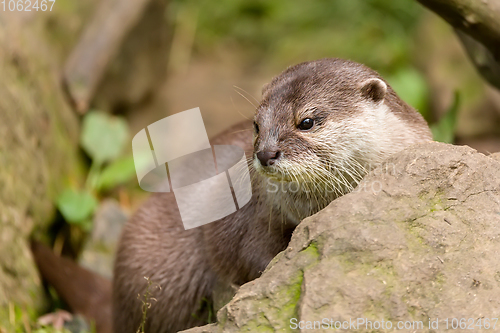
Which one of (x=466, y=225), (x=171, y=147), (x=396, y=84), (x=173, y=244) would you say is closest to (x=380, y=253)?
(x=466, y=225)

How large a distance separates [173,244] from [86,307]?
653mm

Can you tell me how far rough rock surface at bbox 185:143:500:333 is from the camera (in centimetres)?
130

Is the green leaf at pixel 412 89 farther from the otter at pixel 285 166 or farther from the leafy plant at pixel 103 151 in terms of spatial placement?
the otter at pixel 285 166

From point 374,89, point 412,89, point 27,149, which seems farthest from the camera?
point 412,89

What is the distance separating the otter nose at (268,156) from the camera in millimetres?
1582

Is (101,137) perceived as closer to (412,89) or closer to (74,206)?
(74,206)

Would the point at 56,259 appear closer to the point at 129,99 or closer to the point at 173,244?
the point at 173,244

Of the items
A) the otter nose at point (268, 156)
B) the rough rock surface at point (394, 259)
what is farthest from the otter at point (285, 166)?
the rough rock surface at point (394, 259)

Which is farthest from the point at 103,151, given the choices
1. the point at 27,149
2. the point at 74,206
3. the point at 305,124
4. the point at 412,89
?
the point at 412,89

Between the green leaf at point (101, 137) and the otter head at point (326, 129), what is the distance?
6.90ft

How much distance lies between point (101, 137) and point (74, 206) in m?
0.69

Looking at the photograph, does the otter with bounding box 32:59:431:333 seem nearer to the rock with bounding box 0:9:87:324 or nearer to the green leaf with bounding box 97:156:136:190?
the rock with bounding box 0:9:87:324

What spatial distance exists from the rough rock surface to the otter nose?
216mm

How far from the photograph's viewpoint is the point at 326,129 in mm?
1651
